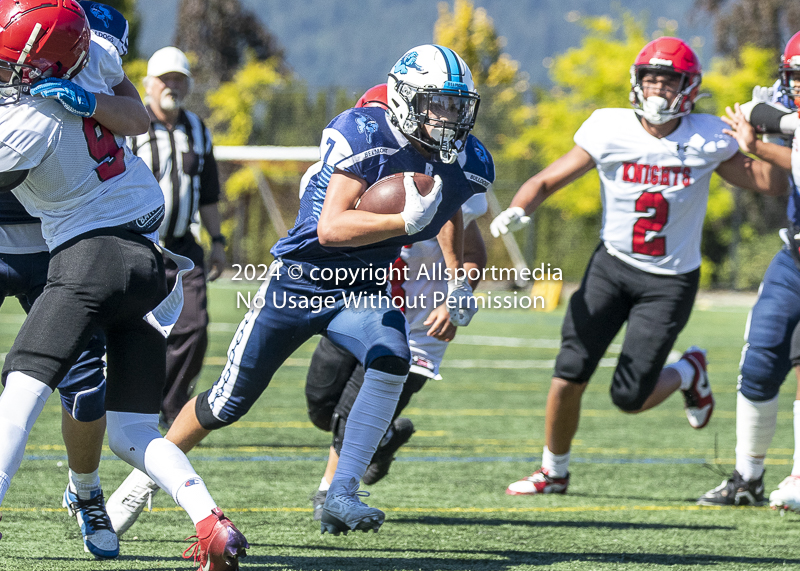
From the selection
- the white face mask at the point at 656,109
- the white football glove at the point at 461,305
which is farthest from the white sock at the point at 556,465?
the white face mask at the point at 656,109

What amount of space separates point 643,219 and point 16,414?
10.0ft

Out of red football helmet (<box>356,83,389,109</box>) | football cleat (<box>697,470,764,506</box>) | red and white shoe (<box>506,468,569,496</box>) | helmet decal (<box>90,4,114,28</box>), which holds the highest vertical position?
helmet decal (<box>90,4,114,28</box>)

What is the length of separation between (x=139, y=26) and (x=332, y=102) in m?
10.2

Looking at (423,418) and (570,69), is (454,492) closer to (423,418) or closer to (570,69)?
(423,418)

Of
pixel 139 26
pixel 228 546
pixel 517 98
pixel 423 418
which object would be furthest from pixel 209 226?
pixel 139 26

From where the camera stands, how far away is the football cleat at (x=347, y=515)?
3219 mm

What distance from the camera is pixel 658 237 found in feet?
16.5

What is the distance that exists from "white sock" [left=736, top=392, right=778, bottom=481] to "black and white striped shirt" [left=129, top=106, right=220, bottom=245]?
2890mm

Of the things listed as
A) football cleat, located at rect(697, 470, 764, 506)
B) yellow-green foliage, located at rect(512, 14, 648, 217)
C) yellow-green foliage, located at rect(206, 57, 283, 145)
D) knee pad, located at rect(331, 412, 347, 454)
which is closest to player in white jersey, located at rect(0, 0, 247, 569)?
knee pad, located at rect(331, 412, 347, 454)

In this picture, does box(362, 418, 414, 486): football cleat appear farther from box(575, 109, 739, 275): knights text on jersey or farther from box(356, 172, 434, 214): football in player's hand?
box(575, 109, 739, 275): knights text on jersey

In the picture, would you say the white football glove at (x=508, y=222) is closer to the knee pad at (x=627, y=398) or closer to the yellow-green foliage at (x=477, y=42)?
the knee pad at (x=627, y=398)

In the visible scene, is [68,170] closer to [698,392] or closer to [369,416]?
[369,416]

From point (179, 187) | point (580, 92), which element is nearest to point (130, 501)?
point (179, 187)

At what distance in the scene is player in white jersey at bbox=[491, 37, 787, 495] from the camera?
501 centimetres
